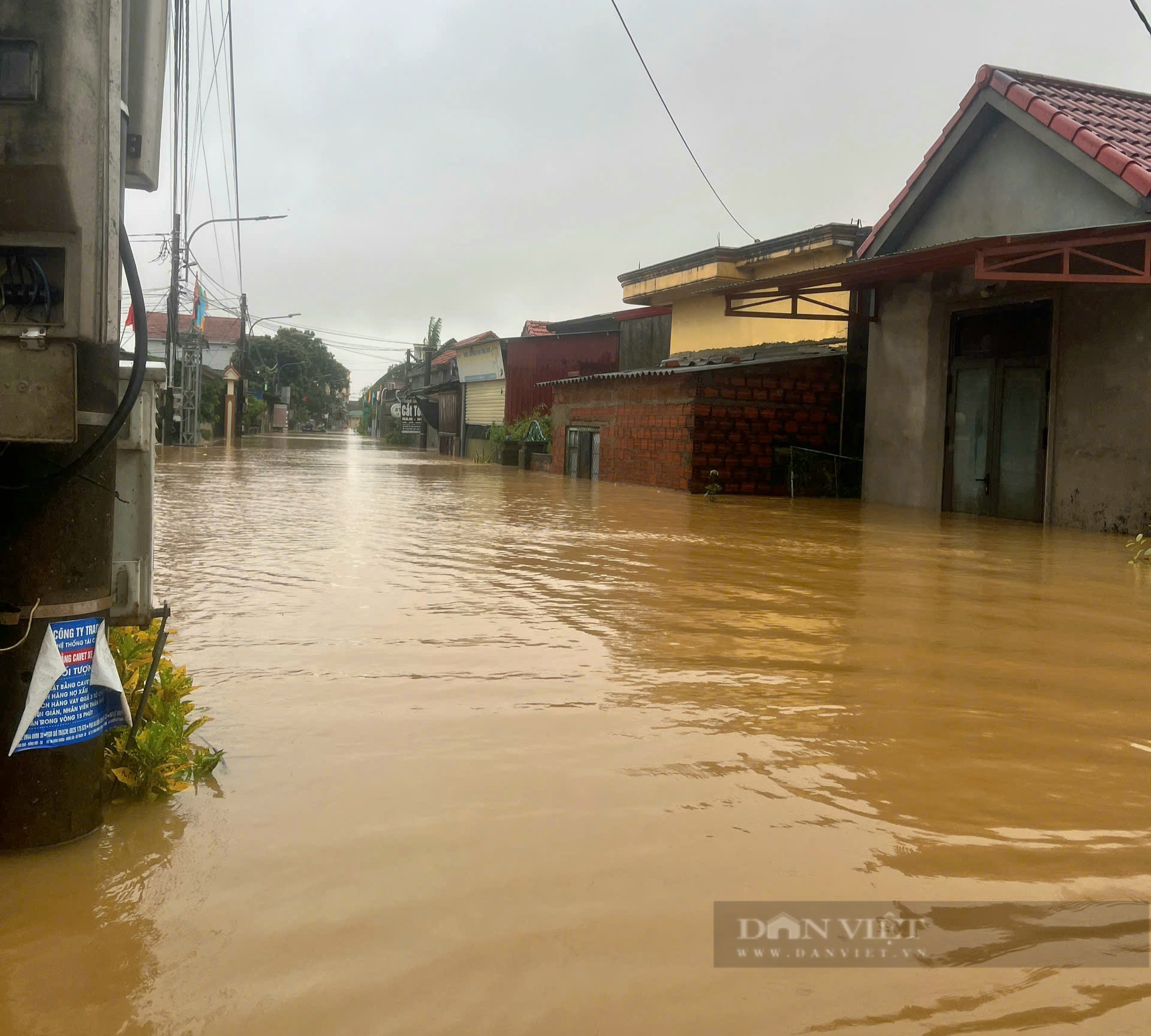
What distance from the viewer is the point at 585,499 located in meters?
17.9

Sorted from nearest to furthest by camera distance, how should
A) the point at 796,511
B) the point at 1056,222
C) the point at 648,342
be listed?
the point at 1056,222 → the point at 796,511 → the point at 648,342

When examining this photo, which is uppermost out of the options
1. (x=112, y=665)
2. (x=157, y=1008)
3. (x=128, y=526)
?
(x=128, y=526)

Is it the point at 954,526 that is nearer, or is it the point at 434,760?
the point at 434,760

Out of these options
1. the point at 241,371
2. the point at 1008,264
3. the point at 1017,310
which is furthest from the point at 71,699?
the point at 241,371

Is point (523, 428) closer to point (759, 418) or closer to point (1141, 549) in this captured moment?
point (759, 418)

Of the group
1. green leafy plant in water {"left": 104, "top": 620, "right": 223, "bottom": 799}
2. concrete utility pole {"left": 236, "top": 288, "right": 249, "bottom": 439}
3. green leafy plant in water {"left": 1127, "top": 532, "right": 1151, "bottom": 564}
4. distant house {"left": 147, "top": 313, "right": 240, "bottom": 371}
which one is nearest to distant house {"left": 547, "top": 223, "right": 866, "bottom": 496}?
green leafy plant in water {"left": 1127, "top": 532, "right": 1151, "bottom": 564}

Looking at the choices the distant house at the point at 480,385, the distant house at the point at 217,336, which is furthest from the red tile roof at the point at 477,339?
the distant house at the point at 217,336

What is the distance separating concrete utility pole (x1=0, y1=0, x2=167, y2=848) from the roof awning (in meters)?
10.3

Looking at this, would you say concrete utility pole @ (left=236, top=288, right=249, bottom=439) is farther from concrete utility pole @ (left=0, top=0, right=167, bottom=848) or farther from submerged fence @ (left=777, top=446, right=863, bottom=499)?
concrete utility pole @ (left=0, top=0, right=167, bottom=848)

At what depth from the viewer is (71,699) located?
10.0ft

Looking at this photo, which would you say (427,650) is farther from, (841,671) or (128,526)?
(128,526)

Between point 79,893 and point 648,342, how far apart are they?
91.7ft

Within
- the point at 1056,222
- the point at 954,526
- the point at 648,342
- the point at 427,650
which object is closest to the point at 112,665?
the point at 427,650

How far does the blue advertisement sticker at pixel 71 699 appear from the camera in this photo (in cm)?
298
